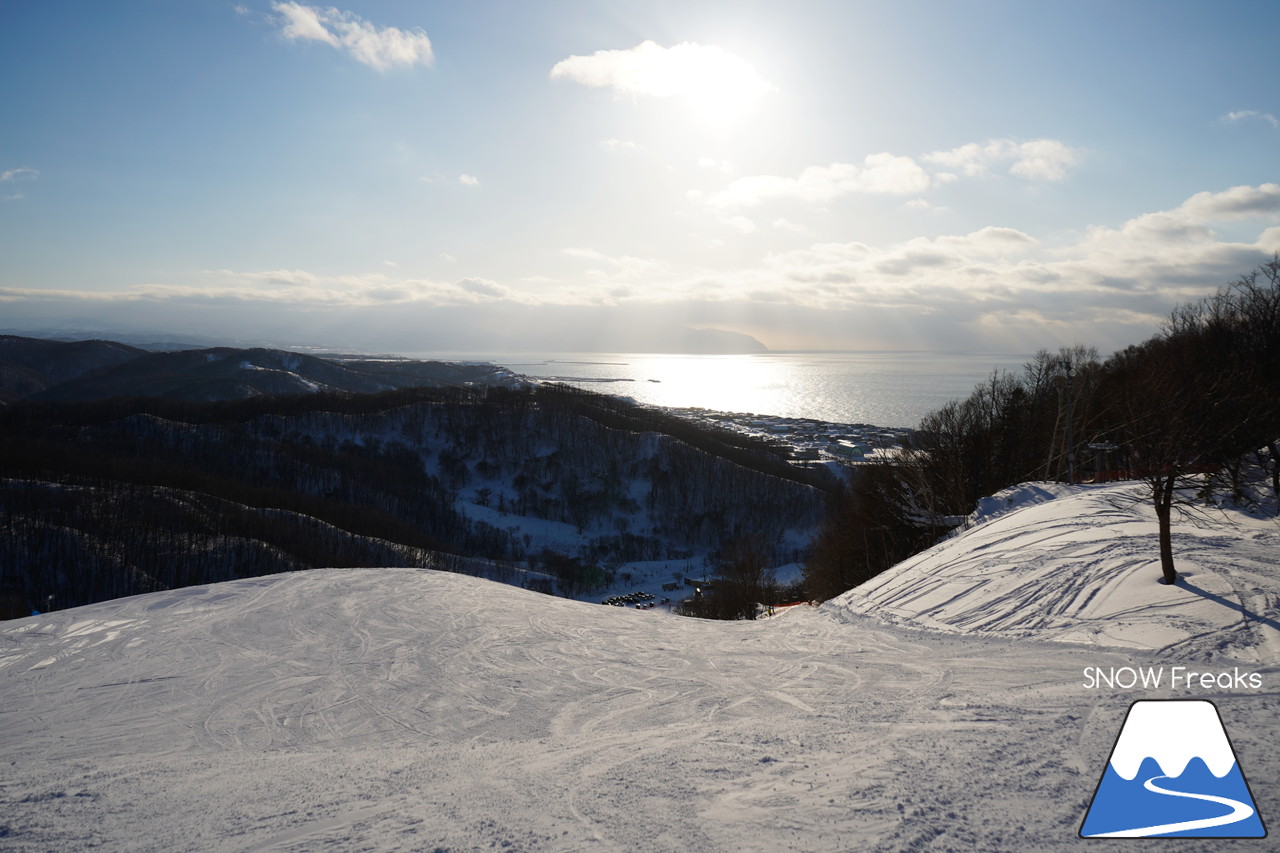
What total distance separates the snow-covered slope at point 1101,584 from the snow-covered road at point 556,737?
32.7 inches

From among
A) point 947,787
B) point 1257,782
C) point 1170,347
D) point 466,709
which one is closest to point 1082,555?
point 1257,782

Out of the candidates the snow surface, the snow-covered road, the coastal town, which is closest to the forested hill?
the coastal town

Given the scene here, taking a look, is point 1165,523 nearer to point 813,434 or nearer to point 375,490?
point 375,490

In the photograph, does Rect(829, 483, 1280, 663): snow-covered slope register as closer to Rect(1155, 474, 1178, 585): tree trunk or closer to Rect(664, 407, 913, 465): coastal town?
Rect(1155, 474, 1178, 585): tree trunk

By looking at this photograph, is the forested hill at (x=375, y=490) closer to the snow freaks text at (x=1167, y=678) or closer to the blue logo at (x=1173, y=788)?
the snow freaks text at (x=1167, y=678)

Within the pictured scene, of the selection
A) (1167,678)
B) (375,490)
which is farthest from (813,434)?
(1167,678)

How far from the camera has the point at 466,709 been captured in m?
8.04

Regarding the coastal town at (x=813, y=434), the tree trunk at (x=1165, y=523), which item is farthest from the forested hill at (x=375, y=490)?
the tree trunk at (x=1165, y=523)

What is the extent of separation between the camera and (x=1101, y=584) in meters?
9.97

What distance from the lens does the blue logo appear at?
4031 millimetres

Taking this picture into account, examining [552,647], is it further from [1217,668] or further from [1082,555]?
[1082,555]

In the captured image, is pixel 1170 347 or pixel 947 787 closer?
pixel 947 787

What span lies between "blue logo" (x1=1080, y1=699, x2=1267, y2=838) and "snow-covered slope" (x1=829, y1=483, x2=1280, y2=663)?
3.34 meters

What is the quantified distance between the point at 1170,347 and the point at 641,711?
35.2 m
